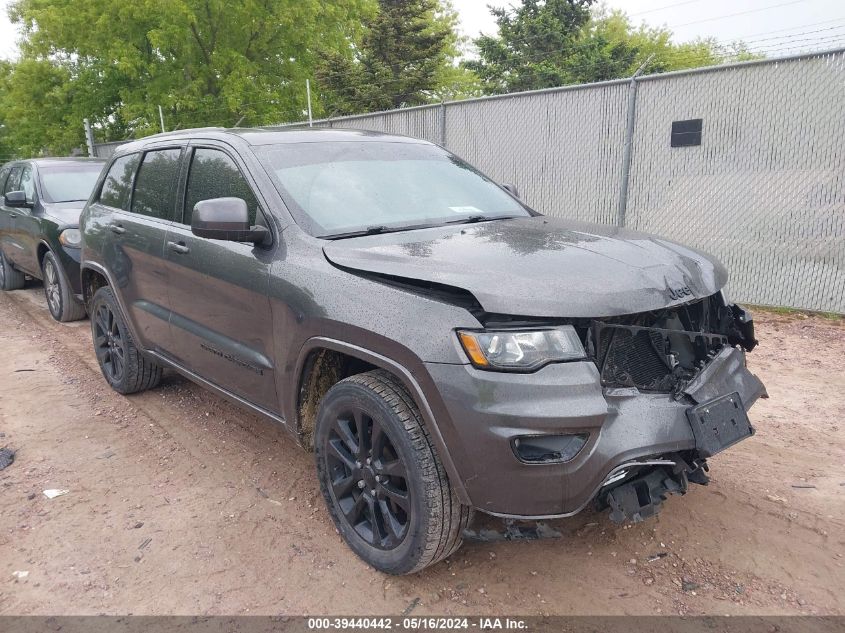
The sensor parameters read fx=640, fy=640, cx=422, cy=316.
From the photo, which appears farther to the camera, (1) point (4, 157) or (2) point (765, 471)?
(1) point (4, 157)

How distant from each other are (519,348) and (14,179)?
8.45 meters

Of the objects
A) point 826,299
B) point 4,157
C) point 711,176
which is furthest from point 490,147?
point 4,157

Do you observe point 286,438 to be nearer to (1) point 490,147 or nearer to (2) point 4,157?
(1) point 490,147

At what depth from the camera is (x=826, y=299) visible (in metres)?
6.59

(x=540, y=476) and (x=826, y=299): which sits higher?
(x=540, y=476)

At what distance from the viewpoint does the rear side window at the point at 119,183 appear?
443cm

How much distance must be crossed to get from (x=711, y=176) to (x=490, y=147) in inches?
133

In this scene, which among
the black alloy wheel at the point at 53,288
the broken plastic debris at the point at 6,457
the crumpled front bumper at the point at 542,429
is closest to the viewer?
the crumpled front bumper at the point at 542,429

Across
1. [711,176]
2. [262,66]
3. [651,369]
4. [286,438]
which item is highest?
[262,66]

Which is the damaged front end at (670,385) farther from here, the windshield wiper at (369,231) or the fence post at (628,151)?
the fence post at (628,151)

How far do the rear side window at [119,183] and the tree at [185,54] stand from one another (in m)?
16.1

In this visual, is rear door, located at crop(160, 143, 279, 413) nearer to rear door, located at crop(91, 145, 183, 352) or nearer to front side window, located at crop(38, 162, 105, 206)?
rear door, located at crop(91, 145, 183, 352)

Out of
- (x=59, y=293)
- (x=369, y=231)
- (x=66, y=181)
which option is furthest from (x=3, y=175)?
(x=369, y=231)

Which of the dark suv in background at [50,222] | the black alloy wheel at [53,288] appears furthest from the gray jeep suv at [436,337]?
the black alloy wheel at [53,288]
